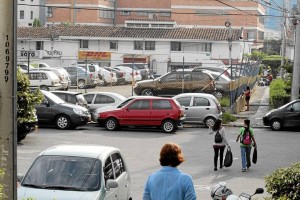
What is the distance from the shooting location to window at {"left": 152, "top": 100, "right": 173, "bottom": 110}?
27859 millimetres

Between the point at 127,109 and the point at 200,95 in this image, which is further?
the point at 200,95

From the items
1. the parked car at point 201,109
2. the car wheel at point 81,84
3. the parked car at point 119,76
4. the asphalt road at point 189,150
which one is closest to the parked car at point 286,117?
the asphalt road at point 189,150

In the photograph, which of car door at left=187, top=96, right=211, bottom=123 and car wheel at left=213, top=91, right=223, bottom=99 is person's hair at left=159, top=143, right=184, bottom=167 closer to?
car door at left=187, top=96, right=211, bottom=123

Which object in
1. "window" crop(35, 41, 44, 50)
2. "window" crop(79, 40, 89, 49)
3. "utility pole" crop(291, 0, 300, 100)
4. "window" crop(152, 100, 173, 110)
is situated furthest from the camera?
"window" crop(79, 40, 89, 49)

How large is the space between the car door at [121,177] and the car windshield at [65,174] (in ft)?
1.82

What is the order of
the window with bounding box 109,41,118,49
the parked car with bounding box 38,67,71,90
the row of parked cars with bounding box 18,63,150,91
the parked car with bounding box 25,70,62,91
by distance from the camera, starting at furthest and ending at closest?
the window with bounding box 109,41,118,49, the parked car with bounding box 38,67,71,90, the row of parked cars with bounding box 18,63,150,91, the parked car with bounding box 25,70,62,91

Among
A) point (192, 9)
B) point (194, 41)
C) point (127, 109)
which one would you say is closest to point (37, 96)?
point (127, 109)

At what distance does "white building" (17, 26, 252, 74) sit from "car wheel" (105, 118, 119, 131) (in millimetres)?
38217

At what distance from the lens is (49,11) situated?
98.4m

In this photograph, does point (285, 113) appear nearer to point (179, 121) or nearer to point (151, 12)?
point (179, 121)

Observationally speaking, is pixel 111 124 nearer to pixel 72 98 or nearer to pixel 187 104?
pixel 72 98

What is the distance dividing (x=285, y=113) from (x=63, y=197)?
19679 millimetres

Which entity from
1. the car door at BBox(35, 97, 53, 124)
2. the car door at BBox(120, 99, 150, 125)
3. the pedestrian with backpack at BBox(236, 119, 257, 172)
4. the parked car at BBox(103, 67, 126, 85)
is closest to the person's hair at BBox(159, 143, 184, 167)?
the pedestrian with backpack at BBox(236, 119, 257, 172)

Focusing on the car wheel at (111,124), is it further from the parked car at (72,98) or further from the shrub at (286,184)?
the shrub at (286,184)
